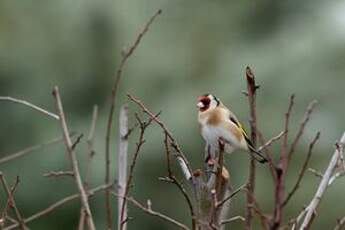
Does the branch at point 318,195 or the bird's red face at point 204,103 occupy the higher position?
the bird's red face at point 204,103

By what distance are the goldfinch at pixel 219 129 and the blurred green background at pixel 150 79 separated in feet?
12.5

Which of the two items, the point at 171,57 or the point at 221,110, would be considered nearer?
the point at 221,110

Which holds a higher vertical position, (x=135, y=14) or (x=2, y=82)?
(x=135, y=14)

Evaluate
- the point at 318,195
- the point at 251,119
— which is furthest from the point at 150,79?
the point at 251,119

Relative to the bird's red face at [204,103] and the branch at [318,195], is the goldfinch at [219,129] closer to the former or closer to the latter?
the bird's red face at [204,103]


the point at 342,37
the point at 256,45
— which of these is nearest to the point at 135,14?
the point at 256,45

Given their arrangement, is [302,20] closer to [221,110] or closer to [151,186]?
[151,186]

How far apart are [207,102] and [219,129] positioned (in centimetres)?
12

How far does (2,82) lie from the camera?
20.0 ft

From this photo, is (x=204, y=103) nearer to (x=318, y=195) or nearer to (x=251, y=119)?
(x=318, y=195)

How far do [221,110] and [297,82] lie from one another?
15.2 ft

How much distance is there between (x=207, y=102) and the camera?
1.65 metres

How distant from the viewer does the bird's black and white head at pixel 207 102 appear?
164 cm

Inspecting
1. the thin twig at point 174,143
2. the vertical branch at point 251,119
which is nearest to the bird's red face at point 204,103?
the thin twig at point 174,143
